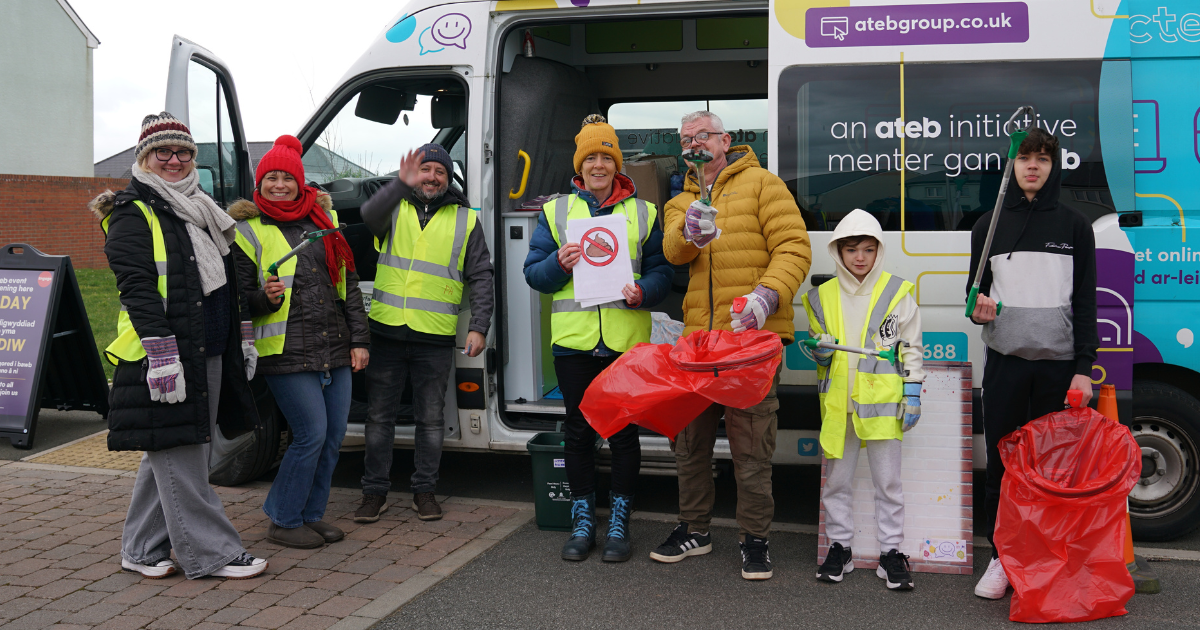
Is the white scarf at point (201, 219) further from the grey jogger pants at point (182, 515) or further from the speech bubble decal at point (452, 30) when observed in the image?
the speech bubble decal at point (452, 30)

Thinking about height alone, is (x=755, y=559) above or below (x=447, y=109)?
below

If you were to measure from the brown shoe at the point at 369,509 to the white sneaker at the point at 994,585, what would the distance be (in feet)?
9.28

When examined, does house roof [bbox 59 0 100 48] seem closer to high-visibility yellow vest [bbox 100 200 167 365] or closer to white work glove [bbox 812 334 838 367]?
high-visibility yellow vest [bbox 100 200 167 365]

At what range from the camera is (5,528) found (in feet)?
15.3

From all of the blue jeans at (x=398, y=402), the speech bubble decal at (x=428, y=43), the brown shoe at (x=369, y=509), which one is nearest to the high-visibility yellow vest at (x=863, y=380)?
the blue jeans at (x=398, y=402)

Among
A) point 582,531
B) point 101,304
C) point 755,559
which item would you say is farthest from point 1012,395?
point 101,304

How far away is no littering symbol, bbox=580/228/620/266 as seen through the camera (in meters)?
4.24

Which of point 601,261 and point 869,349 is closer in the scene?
point 869,349

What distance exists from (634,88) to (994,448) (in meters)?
3.85

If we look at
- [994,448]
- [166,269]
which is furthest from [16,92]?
[994,448]

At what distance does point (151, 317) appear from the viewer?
11.9ft

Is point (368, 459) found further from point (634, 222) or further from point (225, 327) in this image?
point (634, 222)

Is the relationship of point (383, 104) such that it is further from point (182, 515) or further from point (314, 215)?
point (182, 515)

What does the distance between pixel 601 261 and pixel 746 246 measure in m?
0.68
